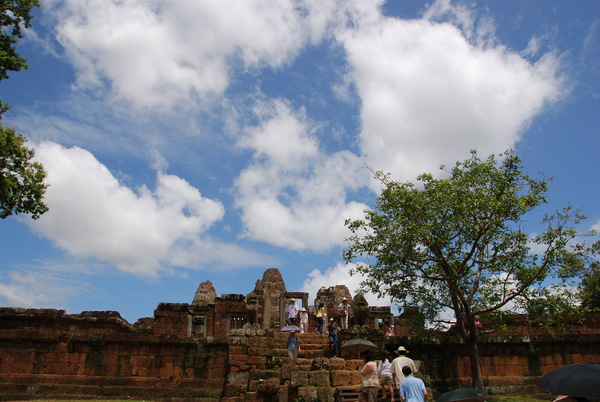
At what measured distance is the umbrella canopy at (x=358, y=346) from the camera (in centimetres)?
1235

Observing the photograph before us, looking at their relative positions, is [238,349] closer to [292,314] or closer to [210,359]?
[210,359]

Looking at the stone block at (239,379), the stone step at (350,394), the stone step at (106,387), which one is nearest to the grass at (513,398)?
the stone step at (350,394)

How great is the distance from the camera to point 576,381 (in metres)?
6.71

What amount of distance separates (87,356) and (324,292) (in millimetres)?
13958

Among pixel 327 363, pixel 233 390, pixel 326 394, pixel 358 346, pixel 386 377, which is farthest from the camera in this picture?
pixel 358 346

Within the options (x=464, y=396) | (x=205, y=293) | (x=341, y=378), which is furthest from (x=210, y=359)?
(x=205, y=293)

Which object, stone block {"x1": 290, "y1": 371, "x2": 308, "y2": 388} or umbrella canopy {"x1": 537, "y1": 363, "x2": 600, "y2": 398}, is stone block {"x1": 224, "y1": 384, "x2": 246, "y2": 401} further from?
umbrella canopy {"x1": 537, "y1": 363, "x2": 600, "y2": 398}

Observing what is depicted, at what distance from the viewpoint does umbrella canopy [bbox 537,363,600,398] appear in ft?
21.5

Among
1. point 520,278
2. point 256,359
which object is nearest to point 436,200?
point 520,278

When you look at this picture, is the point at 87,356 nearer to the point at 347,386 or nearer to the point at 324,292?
the point at 347,386

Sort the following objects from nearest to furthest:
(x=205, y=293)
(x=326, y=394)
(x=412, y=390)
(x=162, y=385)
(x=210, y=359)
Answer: (x=412, y=390) < (x=326, y=394) < (x=162, y=385) < (x=210, y=359) < (x=205, y=293)

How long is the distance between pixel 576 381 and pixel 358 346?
250 inches

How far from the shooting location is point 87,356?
14.1 m

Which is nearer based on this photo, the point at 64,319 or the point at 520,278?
the point at 520,278
